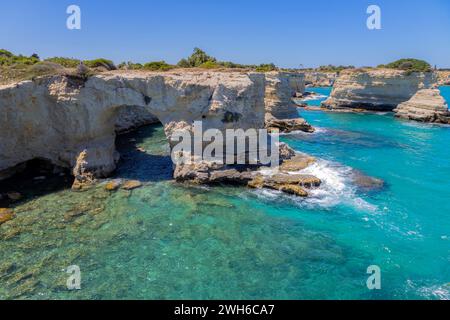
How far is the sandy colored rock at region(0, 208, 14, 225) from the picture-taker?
16953mm

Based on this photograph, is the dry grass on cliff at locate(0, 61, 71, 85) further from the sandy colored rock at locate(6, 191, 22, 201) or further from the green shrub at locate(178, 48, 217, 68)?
the green shrub at locate(178, 48, 217, 68)

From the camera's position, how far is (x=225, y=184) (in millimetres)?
22047

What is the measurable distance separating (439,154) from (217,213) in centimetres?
2588

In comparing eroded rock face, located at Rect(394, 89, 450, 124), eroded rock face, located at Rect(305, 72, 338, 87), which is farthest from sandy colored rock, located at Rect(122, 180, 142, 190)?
eroded rock face, located at Rect(305, 72, 338, 87)

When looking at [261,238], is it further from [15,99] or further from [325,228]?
[15,99]

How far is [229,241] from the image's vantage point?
15.4 m

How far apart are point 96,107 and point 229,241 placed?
14.3m

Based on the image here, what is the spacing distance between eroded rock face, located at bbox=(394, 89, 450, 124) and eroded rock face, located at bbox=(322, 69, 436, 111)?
84.0 inches

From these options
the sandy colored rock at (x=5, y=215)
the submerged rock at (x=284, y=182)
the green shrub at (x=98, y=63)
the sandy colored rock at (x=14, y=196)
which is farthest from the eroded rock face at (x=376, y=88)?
the sandy colored rock at (x=5, y=215)

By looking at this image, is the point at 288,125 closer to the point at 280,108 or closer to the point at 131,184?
the point at 280,108

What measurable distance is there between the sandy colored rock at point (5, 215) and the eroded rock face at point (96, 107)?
5.54 m

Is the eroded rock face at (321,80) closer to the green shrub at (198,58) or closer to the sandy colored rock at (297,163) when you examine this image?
the green shrub at (198,58)
